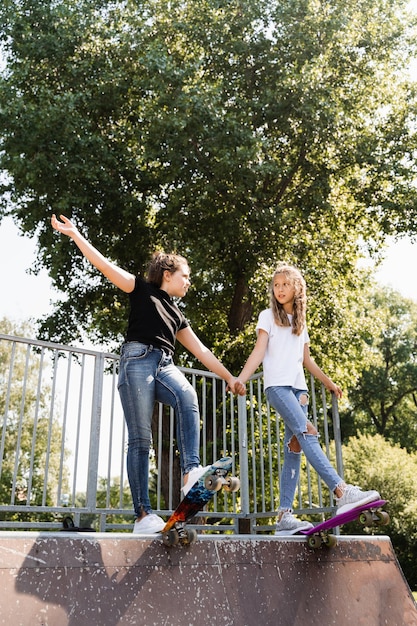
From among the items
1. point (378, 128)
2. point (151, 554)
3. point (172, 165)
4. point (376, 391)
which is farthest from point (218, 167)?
point (376, 391)

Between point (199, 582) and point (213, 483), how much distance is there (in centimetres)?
43

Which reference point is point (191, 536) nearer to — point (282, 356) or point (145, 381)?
point (145, 381)

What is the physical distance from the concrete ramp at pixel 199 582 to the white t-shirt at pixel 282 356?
3.22 ft

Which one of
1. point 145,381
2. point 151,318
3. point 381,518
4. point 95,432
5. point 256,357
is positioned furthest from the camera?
point 95,432

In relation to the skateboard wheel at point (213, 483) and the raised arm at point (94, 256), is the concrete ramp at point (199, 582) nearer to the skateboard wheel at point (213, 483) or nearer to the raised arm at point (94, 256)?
the skateboard wheel at point (213, 483)

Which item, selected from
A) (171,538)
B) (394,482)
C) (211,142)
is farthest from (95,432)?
(394,482)

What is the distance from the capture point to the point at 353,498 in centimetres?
302

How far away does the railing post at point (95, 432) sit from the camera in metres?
3.93

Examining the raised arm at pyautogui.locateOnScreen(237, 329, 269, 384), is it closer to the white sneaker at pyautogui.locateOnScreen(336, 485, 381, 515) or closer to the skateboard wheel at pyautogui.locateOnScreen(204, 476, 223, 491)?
the white sneaker at pyautogui.locateOnScreen(336, 485, 381, 515)

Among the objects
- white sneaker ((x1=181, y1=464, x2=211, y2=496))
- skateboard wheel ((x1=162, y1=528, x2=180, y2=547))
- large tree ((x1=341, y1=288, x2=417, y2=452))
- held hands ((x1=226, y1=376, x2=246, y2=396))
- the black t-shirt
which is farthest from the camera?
large tree ((x1=341, y1=288, x2=417, y2=452))

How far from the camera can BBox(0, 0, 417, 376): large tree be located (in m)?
13.0

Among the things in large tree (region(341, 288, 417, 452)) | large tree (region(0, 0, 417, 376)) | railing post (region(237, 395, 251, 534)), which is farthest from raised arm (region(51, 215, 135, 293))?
large tree (region(341, 288, 417, 452))

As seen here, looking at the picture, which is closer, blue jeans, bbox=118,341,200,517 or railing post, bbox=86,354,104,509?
blue jeans, bbox=118,341,200,517

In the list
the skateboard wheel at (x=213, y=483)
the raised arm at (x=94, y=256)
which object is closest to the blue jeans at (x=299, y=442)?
the skateboard wheel at (x=213, y=483)
